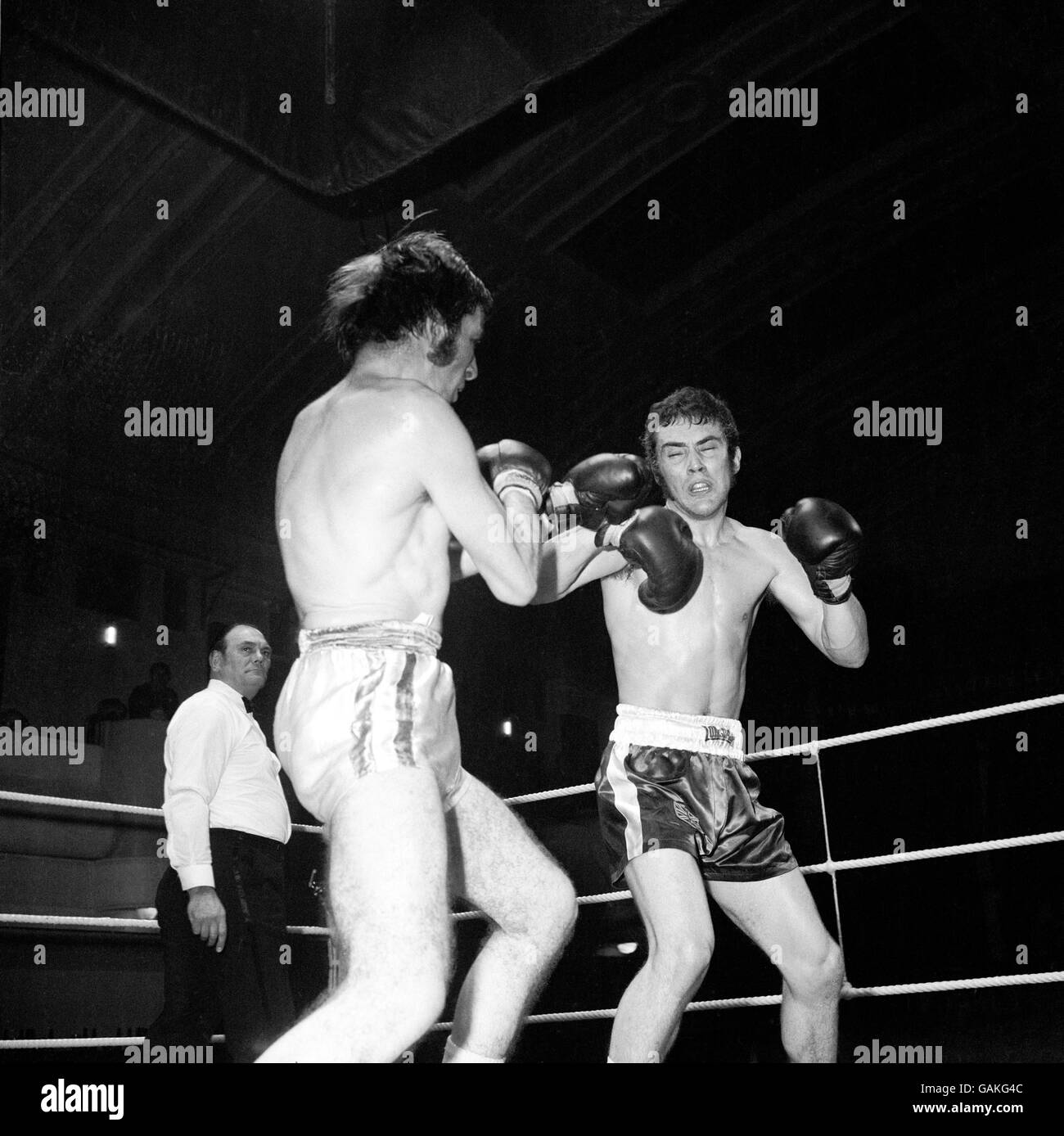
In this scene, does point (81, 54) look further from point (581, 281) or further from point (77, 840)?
point (77, 840)

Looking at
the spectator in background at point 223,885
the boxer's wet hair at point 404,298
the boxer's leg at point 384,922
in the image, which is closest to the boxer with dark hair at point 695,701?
the boxer's wet hair at point 404,298

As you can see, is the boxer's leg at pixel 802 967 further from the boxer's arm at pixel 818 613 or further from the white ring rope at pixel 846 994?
the boxer's arm at pixel 818 613

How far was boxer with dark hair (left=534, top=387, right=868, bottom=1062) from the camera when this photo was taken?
1.60 m

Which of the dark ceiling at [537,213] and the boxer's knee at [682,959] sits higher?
the dark ceiling at [537,213]

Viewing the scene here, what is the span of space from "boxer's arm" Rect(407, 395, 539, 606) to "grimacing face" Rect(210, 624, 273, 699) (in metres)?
1.10

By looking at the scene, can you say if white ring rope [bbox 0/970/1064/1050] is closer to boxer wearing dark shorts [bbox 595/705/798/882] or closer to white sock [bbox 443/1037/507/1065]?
boxer wearing dark shorts [bbox 595/705/798/882]

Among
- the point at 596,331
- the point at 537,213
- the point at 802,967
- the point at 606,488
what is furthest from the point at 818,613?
the point at 596,331

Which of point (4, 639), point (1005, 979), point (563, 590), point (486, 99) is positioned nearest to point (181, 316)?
point (4, 639)

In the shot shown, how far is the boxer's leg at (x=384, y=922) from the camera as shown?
1.04 m

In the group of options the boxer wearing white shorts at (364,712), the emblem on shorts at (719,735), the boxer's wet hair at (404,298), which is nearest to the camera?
the boxer wearing white shorts at (364,712)

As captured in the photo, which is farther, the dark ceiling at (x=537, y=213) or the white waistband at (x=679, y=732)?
the dark ceiling at (x=537, y=213)

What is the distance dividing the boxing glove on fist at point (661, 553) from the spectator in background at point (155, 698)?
2.63m

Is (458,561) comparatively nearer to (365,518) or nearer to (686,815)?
(365,518)
